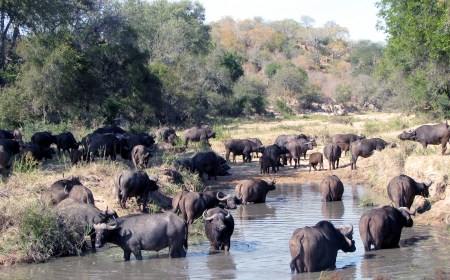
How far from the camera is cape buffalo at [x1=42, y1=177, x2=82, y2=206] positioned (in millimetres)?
15266

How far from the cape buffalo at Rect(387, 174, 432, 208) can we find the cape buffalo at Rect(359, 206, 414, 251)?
3.07 m

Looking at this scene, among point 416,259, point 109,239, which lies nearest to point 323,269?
point 416,259

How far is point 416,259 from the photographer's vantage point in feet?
42.1

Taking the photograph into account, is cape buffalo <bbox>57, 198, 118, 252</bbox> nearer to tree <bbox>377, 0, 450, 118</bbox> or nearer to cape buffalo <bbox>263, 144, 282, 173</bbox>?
cape buffalo <bbox>263, 144, 282, 173</bbox>

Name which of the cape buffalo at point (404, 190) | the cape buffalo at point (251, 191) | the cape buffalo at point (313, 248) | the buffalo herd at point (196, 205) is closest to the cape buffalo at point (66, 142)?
the buffalo herd at point (196, 205)

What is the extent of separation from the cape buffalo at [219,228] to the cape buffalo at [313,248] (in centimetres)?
233

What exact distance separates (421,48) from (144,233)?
58.5 feet

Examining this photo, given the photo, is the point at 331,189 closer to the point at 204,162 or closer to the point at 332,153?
the point at 204,162

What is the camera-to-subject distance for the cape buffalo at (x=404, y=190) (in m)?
16.7

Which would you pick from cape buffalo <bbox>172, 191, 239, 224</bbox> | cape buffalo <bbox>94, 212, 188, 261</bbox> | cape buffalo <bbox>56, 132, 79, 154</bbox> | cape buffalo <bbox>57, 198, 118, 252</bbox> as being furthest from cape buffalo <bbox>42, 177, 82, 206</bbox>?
cape buffalo <bbox>56, 132, 79, 154</bbox>

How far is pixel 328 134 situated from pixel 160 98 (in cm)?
1239

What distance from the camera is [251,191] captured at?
2042cm

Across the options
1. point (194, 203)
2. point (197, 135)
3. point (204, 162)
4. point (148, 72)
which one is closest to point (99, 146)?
point (204, 162)

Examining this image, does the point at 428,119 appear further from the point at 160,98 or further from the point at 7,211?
the point at 7,211
